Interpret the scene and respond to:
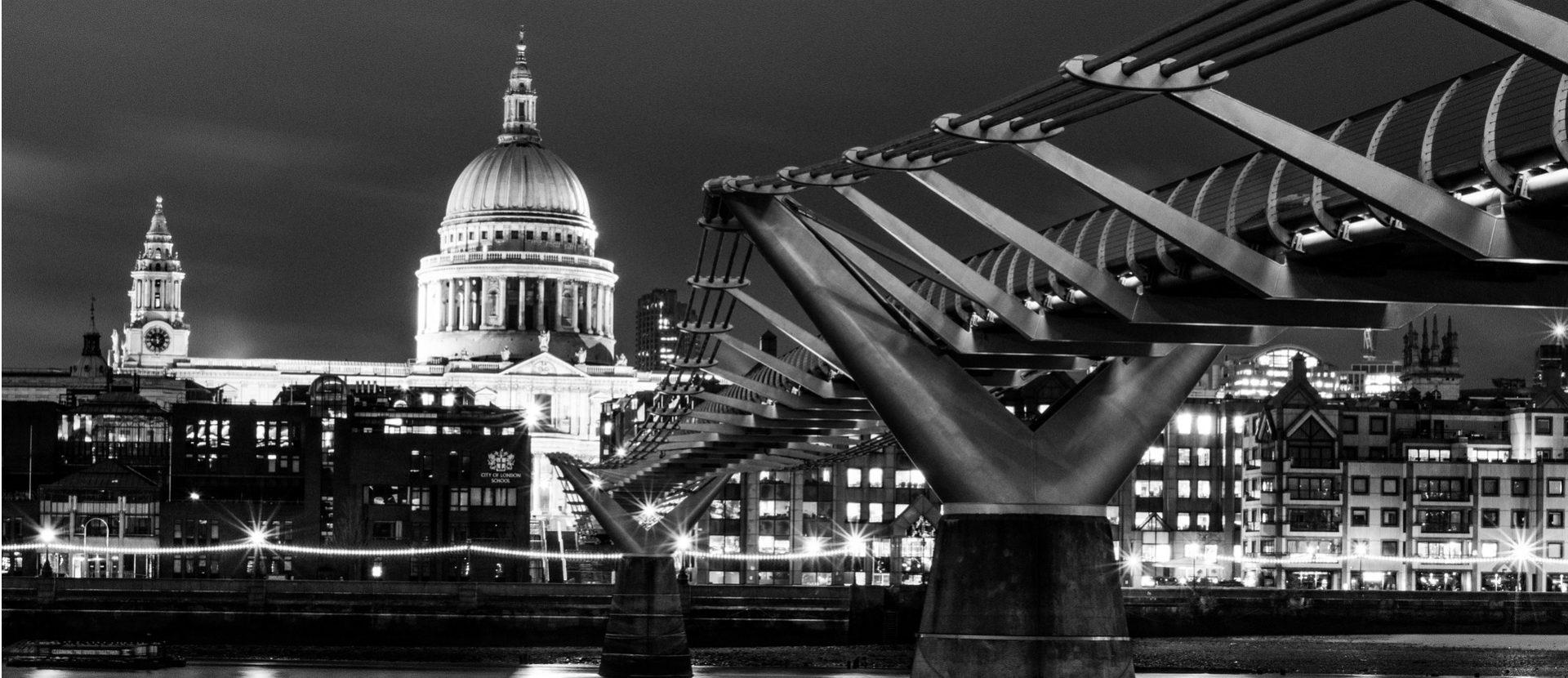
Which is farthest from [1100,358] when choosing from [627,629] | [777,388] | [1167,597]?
[1167,597]

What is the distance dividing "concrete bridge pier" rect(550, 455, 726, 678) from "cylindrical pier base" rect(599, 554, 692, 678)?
1.1 inches

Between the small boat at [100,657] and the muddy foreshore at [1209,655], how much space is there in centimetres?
513

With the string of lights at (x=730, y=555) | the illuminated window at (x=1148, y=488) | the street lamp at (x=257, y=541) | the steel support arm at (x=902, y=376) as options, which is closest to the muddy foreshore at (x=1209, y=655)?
the string of lights at (x=730, y=555)

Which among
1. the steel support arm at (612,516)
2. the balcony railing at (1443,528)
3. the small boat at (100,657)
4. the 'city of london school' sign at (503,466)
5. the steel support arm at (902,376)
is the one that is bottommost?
the small boat at (100,657)

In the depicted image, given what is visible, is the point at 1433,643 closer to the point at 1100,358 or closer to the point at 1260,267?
the point at 1100,358

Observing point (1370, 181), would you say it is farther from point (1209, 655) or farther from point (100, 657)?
point (1209, 655)

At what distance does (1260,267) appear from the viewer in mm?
27047

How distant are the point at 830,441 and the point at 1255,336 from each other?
38991mm

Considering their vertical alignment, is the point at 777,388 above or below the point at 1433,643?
above

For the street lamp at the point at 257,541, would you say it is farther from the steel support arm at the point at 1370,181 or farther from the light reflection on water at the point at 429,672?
the steel support arm at the point at 1370,181

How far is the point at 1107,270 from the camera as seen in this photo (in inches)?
1286

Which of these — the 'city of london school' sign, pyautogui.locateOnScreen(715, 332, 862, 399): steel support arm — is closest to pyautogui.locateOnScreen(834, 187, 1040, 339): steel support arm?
pyautogui.locateOnScreen(715, 332, 862, 399): steel support arm

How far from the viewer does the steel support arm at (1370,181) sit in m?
22.1

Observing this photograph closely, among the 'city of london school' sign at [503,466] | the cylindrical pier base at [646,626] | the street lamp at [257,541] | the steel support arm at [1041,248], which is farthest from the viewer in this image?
the 'city of london school' sign at [503,466]
